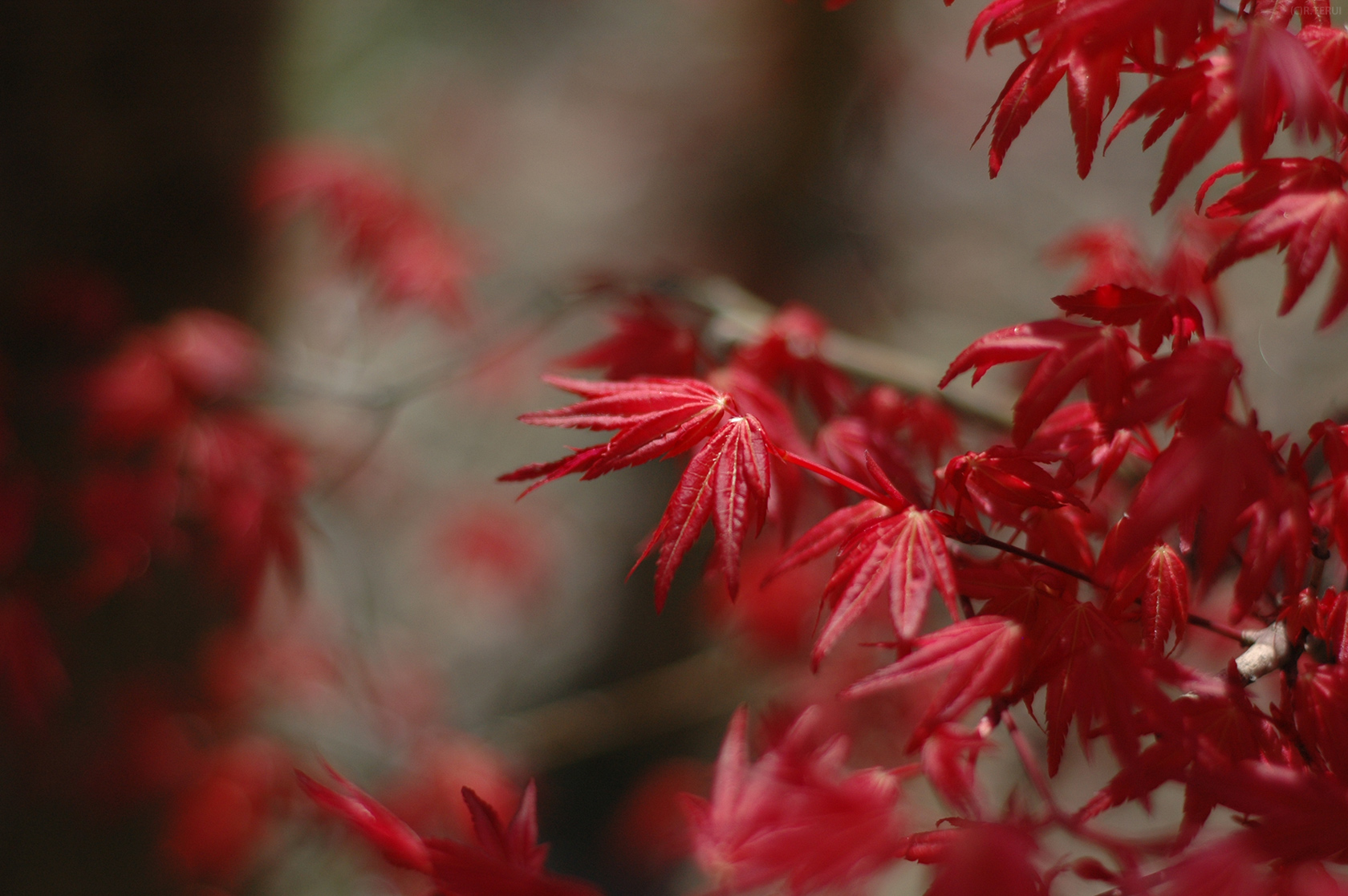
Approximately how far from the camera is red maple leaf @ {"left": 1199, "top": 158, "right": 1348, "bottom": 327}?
0.55 m

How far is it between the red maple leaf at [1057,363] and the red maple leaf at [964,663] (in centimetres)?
15

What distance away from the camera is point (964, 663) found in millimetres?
558

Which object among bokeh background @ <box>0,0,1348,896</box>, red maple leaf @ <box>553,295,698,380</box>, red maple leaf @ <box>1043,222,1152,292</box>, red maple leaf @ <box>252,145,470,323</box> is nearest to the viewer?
red maple leaf @ <box>553,295,698,380</box>

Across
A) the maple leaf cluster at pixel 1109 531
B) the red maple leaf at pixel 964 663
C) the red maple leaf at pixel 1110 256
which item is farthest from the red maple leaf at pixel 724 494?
the red maple leaf at pixel 1110 256

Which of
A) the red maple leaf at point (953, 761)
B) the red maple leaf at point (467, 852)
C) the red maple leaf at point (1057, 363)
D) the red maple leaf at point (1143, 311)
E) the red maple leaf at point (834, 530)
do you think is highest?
the red maple leaf at point (1143, 311)

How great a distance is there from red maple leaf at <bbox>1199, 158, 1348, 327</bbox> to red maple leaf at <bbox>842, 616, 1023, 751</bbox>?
0.95ft

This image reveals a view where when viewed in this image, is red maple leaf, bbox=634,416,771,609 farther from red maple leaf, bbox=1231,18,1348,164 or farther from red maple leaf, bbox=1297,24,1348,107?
red maple leaf, bbox=1297,24,1348,107

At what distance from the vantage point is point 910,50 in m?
3.21

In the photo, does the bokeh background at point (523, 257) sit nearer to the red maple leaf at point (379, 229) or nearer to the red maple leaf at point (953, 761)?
the red maple leaf at point (379, 229)

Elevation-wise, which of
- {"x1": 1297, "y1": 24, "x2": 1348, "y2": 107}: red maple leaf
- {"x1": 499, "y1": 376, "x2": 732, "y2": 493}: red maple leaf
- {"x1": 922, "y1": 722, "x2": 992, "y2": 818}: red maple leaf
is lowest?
{"x1": 922, "y1": 722, "x2": 992, "y2": 818}: red maple leaf

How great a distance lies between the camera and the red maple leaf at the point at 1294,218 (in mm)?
551

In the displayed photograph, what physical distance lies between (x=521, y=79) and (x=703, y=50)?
0.82 meters

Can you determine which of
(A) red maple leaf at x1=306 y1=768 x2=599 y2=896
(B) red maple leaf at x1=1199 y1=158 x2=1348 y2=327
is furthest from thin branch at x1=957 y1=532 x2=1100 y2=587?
(A) red maple leaf at x1=306 y1=768 x2=599 y2=896

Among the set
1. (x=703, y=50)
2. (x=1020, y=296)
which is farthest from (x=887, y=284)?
(x=703, y=50)
